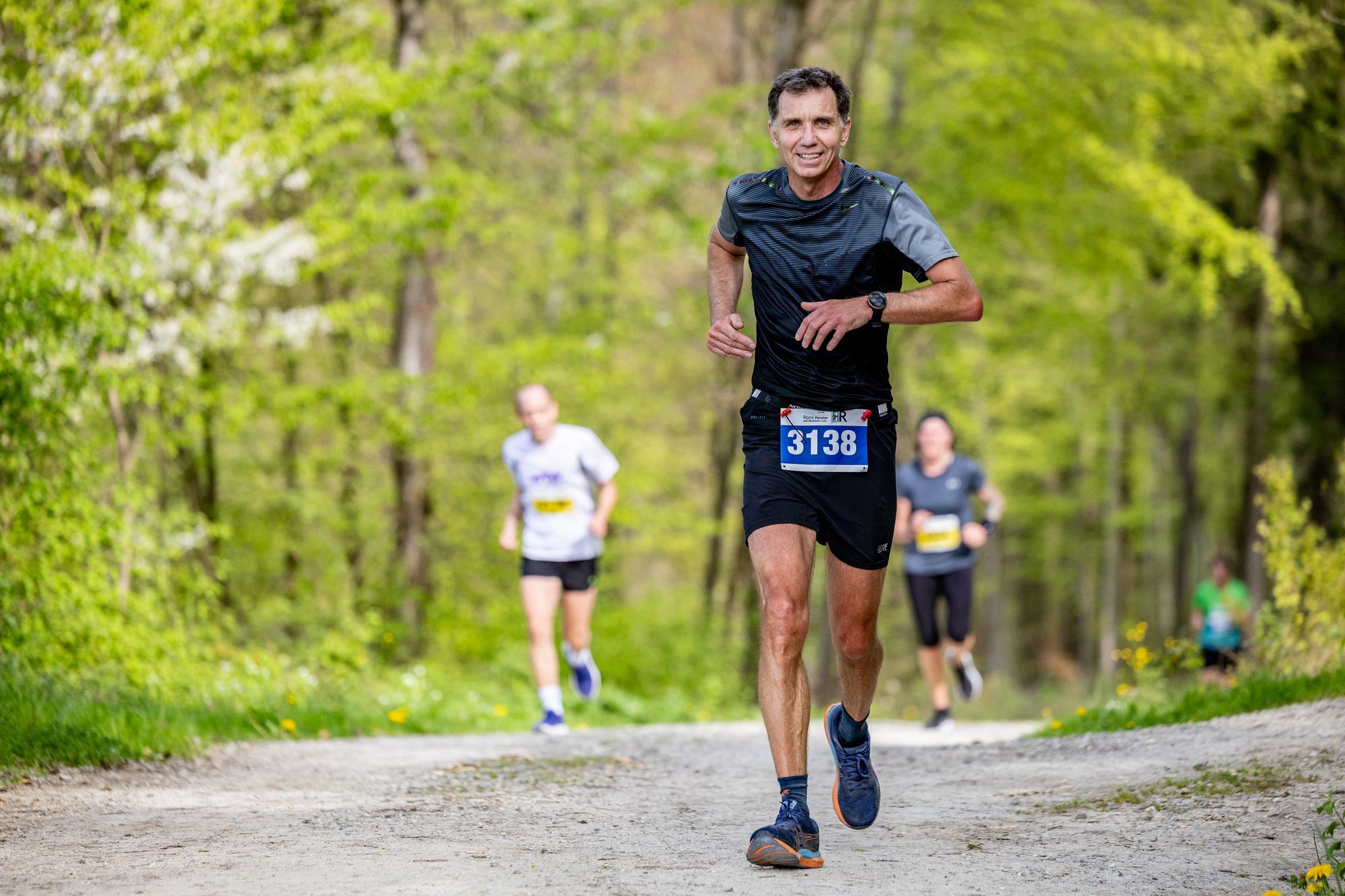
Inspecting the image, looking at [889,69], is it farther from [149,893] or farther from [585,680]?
[149,893]

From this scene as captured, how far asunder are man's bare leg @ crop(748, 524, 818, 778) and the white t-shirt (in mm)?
4464

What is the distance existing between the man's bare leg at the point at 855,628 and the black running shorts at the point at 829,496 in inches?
2.1

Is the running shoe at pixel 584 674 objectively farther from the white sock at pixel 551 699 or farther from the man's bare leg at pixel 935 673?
the man's bare leg at pixel 935 673

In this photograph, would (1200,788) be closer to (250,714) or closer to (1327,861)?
(1327,861)

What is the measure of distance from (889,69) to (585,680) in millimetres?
12963

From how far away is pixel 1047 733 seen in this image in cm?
825

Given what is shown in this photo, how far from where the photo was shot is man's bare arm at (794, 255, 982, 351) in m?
4.34

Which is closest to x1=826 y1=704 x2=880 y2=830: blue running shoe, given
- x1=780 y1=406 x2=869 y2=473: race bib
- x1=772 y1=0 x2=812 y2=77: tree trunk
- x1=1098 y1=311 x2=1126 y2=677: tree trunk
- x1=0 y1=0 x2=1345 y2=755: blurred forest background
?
x1=780 y1=406 x2=869 y2=473: race bib

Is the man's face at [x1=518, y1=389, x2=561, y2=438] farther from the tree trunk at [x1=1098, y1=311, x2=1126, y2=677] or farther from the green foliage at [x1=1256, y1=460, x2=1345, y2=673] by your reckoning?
the tree trunk at [x1=1098, y1=311, x2=1126, y2=677]

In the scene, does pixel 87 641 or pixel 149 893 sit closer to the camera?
pixel 149 893

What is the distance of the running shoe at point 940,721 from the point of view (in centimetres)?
1005

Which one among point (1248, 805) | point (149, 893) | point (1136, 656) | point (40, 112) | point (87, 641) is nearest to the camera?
point (149, 893)

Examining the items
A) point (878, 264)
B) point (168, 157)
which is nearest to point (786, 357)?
point (878, 264)

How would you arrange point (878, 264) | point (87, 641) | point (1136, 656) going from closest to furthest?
point (878, 264) → point (87, 641) → point (1136, 656)
